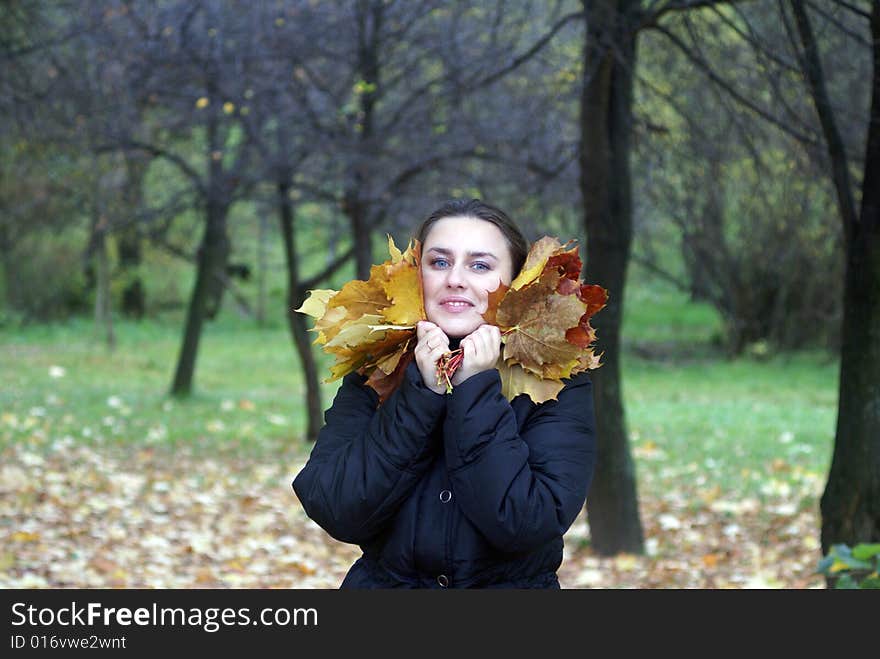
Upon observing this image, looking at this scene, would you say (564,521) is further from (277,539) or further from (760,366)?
(760,366)

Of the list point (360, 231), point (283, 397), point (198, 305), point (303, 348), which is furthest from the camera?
Result: point (283, 397)

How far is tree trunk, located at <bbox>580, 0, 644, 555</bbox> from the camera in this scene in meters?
8.02

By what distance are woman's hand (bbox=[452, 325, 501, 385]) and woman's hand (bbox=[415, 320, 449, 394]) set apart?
4cm

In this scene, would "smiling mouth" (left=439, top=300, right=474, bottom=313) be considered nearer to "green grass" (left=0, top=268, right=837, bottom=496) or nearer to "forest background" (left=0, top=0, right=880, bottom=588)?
"forest background" (left=0, top=0, right=880, bottom=588)

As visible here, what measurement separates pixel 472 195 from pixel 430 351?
11279 millimetres

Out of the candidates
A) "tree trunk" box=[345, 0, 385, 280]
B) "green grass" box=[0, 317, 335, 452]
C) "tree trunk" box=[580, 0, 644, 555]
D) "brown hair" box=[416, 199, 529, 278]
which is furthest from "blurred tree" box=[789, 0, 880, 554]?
"green grass" box=[0, 317, 335, 452]

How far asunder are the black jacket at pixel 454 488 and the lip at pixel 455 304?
7.5 inches

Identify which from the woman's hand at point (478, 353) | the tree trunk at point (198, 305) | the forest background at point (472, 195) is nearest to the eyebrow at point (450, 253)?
the woman's hand at point (478, 353)

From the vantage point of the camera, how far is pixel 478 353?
103 inches

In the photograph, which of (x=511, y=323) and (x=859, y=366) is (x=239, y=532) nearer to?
(x=859, y=366)

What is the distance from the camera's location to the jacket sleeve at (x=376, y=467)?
8.42ft

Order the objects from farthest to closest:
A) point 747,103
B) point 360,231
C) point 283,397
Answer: point 283,397, point 360,231, point 747,103

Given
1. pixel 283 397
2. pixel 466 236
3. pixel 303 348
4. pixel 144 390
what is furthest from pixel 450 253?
pixel 283 397

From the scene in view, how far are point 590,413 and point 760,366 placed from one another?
936 inches
